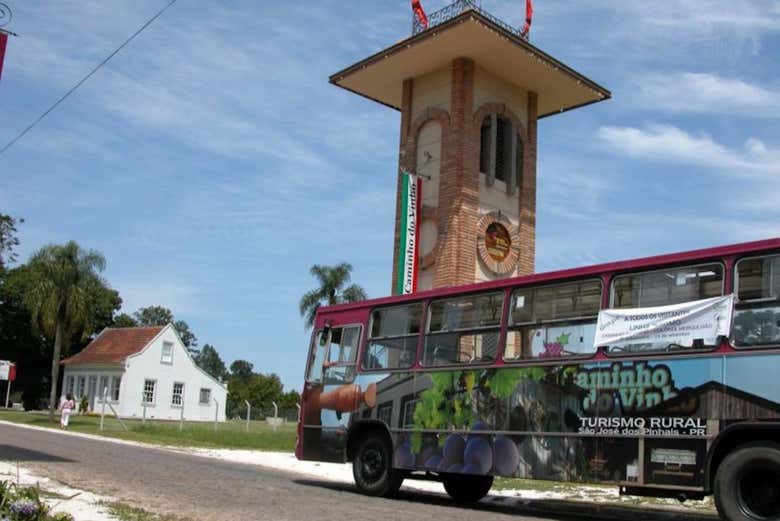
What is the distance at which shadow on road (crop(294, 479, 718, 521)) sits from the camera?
1227 centimetres

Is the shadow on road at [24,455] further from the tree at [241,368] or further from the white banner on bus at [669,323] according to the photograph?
the tree at [241,368]

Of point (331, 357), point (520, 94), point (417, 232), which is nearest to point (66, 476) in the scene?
point (331, 357)

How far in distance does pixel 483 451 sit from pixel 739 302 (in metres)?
4.35

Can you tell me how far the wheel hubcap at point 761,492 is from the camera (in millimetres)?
8992

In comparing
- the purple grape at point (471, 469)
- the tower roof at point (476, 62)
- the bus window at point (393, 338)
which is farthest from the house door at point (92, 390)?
the purple grape at point (471, 469)

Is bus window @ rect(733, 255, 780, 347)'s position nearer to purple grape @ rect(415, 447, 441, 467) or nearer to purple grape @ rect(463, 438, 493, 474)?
purple grape @ rect(463, 438, 493, 474)

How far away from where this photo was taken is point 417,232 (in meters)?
24.7

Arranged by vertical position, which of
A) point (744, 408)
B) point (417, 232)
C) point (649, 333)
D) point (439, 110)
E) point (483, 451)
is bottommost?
point (483, 451)

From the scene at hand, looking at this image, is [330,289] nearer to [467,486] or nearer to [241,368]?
[467,486]

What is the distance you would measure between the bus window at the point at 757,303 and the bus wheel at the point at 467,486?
5.77 metres

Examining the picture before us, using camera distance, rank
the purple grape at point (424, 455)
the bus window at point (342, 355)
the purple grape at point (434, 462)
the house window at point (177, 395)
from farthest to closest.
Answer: the house window at point (177, 395) < the bus window at point (342, 355) < the purple grape at point (424, 455) < the purple grape at point (434, 462)

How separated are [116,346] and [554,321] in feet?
182

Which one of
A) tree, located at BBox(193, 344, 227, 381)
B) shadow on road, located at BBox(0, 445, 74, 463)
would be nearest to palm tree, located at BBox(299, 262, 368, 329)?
shadow on road, located at BBox(0, 445, 74, 463)

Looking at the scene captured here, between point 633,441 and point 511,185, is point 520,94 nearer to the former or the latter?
point 511,185
